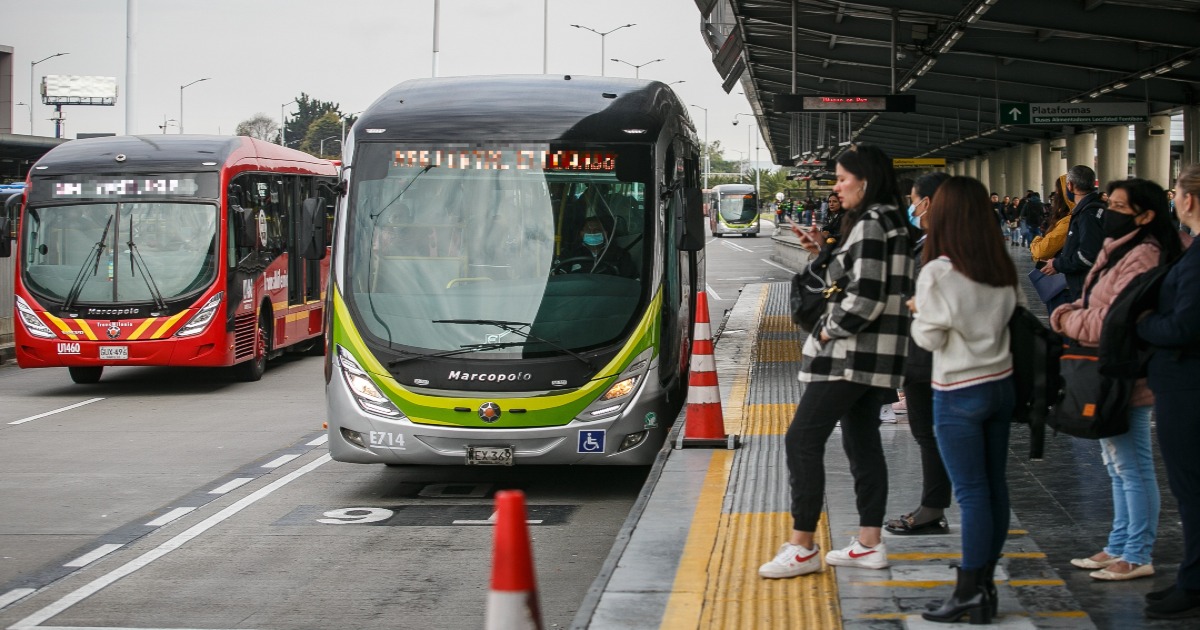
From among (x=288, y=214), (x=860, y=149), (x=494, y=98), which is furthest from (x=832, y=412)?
(x=288, y=214)

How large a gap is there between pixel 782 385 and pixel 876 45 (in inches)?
735

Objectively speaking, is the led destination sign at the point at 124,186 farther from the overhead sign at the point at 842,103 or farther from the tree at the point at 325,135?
the tree at the point at 325,135

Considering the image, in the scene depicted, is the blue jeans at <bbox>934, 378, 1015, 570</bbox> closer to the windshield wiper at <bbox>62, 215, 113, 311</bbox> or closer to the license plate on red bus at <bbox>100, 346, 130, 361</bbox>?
the license plate on red bus at <bbox>100, 346, 130, 361</bbox>

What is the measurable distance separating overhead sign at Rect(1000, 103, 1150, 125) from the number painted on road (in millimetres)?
23664

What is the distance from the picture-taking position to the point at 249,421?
1430 centimetres

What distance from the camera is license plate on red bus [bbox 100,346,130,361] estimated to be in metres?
16.3

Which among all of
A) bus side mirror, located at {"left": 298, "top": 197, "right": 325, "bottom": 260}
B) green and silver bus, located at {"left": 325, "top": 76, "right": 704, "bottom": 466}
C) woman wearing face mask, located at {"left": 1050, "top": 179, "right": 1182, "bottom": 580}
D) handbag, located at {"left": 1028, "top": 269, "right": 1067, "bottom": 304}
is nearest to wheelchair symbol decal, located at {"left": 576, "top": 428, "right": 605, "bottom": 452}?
green and silver bus, located at {"left": 325, "top": 76, "right": 704, "bottom": 466}

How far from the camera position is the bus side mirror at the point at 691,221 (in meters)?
10.6

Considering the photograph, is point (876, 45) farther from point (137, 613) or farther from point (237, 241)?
point (137, 613)

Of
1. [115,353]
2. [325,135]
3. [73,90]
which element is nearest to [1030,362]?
Result: [115,353]

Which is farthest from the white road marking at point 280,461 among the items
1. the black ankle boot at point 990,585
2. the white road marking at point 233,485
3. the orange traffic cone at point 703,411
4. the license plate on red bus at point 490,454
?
the black ankle boot at point 990,585

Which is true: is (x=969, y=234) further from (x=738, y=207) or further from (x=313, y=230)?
(x=738, y=207)

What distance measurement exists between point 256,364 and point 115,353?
210 cm

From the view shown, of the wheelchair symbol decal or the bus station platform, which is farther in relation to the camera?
the wheelchair symbol decal
